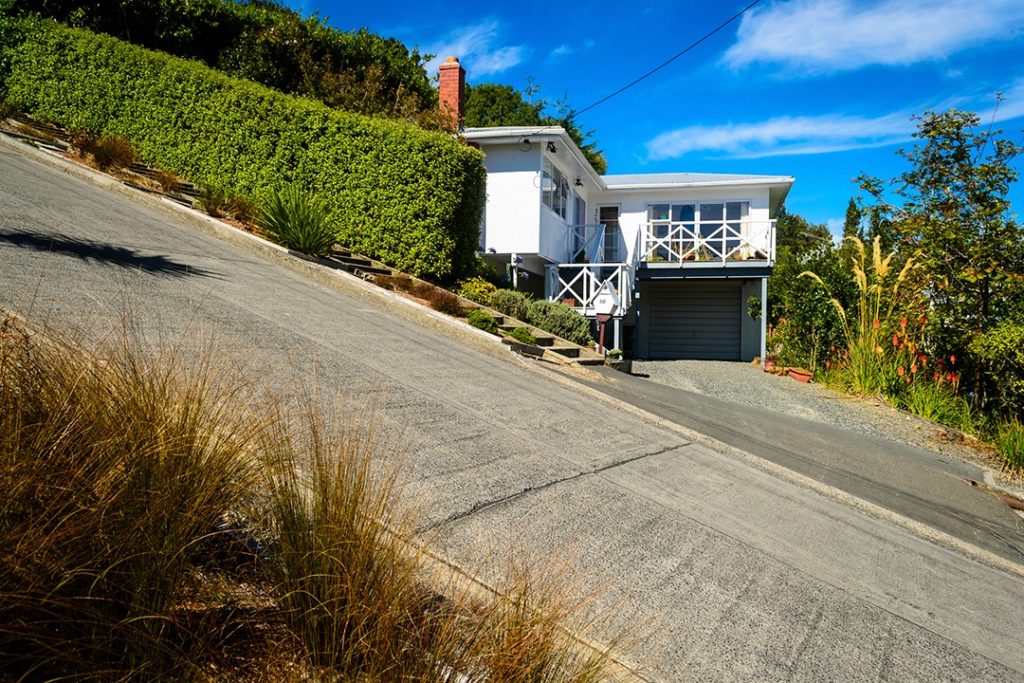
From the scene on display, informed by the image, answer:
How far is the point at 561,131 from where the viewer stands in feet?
61.8

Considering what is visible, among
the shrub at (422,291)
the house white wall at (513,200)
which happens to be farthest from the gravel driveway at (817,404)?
the shrub at (422,291)

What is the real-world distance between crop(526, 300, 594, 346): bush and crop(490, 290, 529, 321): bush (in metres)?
0.12

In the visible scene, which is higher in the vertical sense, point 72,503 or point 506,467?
point 72,503

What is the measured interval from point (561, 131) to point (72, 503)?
58.7ft

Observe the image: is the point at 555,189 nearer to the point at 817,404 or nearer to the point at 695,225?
the point at 695,225

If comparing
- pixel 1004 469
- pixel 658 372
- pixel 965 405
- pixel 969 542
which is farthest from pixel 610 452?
pixel 658 372

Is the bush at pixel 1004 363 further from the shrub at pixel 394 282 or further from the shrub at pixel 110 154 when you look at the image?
the shrub at pixel 110 154

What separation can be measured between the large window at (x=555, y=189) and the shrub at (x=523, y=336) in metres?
8.18

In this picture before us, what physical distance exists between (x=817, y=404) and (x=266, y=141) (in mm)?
11576

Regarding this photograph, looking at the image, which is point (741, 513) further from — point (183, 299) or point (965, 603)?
point (183, 299)

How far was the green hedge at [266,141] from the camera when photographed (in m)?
13.6

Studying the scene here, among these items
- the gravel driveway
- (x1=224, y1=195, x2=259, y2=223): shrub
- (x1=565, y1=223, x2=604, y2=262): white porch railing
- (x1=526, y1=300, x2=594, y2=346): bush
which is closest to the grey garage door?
(x1=565, y1=223, x2=604, y2=262): white porch railing

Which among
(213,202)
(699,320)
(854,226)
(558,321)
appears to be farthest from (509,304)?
(854,226)

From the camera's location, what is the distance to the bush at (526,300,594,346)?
46.7ft
